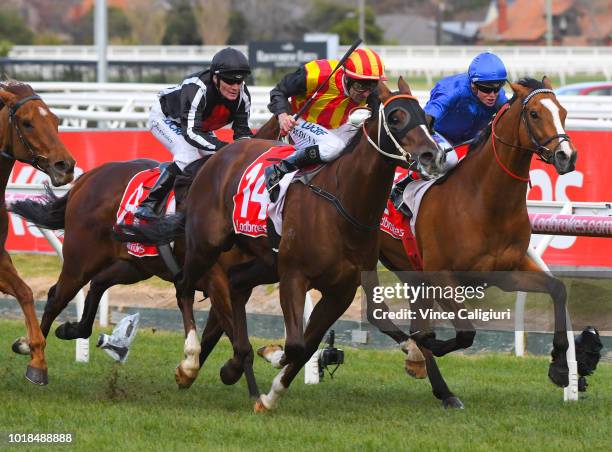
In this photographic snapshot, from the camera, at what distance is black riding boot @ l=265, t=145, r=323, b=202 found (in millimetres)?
6277

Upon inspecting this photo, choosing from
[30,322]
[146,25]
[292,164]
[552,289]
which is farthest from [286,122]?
[146,25]

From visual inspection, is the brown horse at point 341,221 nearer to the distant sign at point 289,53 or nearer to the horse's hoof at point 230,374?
the horse's hoof at point 230,374

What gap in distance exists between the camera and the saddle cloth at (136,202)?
734cm

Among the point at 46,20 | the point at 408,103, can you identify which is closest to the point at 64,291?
the point at 408,103

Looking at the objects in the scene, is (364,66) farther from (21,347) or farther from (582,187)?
(582,187)

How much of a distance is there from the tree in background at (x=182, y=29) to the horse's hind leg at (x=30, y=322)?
5454 centimetres

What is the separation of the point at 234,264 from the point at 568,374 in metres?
1.93

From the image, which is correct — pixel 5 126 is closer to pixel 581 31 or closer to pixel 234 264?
pixel 234 264

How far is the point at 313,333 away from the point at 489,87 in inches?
66.4

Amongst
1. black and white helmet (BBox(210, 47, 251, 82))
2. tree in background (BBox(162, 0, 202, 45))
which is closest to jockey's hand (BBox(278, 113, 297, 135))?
black and white helmet (BBox(210, 47, 251, 82))

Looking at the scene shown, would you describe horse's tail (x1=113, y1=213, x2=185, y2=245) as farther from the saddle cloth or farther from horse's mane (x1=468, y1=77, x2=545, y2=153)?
horse's mane (x1=468, y1=77, x2=545, y2=153)

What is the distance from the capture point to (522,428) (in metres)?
5.85

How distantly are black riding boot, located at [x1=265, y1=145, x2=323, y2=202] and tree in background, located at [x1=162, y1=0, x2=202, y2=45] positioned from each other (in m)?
55.4

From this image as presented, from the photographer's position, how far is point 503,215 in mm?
6387
